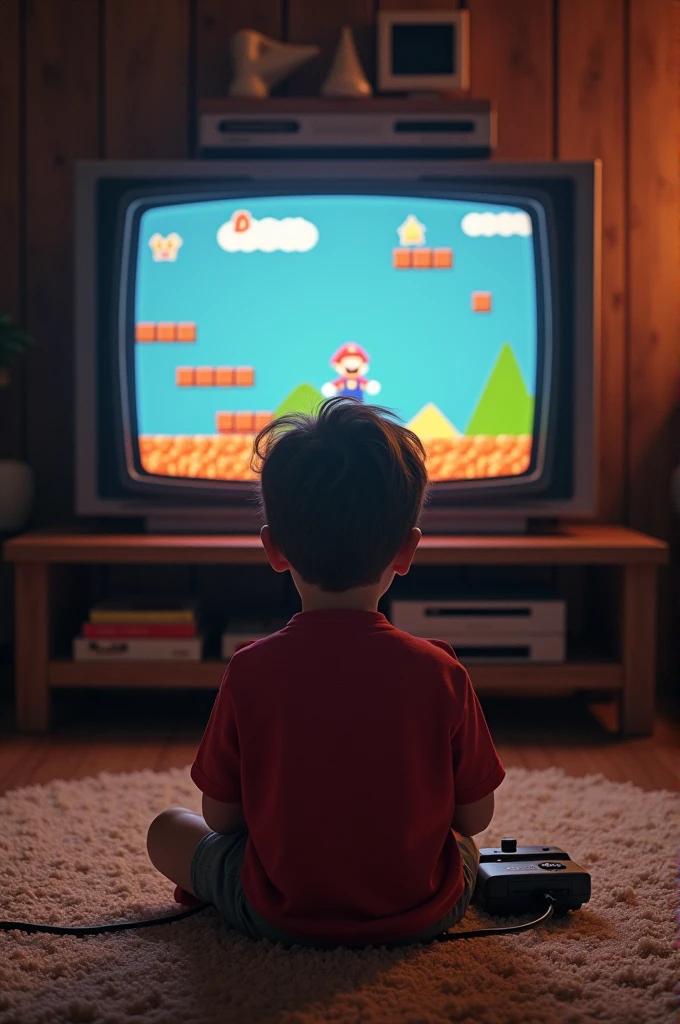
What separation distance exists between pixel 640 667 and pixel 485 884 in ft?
3.77

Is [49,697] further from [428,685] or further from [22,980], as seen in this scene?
[428,685]

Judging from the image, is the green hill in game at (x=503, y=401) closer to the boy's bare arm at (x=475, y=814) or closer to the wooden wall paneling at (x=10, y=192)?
the wooden wall paneling at (x=10, y=192)

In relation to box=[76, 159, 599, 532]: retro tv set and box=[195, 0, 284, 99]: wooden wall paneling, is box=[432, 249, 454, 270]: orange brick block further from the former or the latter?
box=[195, 0, 284, 99]: wooden wall paneling

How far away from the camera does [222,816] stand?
4.12 feet

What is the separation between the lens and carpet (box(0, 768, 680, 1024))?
3.78ft

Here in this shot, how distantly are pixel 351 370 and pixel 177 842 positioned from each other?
1430 millimetres

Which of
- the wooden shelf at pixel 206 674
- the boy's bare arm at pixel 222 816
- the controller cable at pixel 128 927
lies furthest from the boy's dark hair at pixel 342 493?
the wooden shelf at pixel 206 674

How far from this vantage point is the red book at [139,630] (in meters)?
2.46

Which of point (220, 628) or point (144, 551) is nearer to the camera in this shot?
point (144, 551)

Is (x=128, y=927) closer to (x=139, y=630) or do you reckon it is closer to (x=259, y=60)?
(x=139, y=630)

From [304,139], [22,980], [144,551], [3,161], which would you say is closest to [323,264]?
[304,139]

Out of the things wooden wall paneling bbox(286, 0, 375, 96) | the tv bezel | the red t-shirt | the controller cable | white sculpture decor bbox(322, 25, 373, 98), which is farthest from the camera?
wooden wall paneling bbox(286, 0, 375, 96)

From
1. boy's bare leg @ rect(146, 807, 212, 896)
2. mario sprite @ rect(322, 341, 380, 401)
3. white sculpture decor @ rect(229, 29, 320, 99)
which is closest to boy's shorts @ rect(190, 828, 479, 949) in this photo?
boy's bare leg @ rect(146, 807, 212, 896)

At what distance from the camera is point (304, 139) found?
2.63 m
